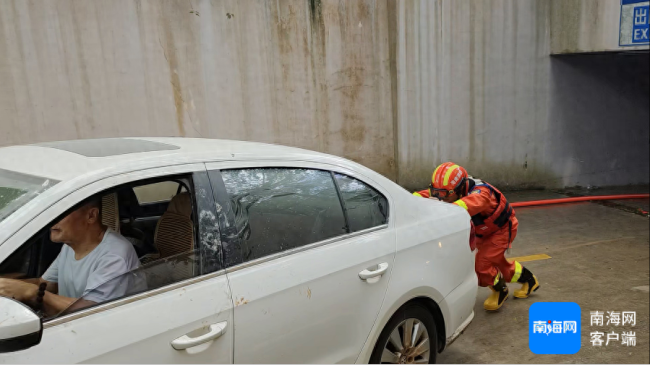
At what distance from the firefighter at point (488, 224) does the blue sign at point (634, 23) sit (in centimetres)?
459

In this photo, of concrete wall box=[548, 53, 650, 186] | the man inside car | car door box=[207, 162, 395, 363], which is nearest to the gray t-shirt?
the man inside car

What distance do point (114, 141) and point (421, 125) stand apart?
6491 mm

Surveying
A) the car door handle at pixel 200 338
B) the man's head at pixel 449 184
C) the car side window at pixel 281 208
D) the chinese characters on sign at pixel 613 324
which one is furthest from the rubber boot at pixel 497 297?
the car door handle at pixel 200 338

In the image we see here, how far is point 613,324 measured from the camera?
4.41 metres

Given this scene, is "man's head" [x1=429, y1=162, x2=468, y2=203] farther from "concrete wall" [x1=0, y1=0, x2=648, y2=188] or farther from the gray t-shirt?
"concrete wall" [x1=0, y1=0, x2=648, y2=188]

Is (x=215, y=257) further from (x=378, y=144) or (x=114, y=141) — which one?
(x=378, y=144)

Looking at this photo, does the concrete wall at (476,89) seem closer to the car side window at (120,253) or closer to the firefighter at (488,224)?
the firefighter at (488,224)

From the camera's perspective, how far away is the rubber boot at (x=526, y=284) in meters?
4.96

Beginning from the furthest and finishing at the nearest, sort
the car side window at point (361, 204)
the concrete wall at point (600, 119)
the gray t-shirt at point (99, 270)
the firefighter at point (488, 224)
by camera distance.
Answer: the concrete wall at point (600, 119) < the firefighter at point (488, 224) < the car side window at point (361, 204) < the gray t-shirt at point (99, 270)

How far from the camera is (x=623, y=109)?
33.0 feet

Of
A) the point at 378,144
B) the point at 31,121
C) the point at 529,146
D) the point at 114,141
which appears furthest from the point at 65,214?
the point at 529,146

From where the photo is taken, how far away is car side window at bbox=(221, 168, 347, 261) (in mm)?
2545

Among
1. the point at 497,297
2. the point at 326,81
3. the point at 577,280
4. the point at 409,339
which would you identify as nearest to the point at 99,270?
the point at 409,339

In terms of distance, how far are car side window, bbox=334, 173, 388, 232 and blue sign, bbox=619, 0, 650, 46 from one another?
250 inches
